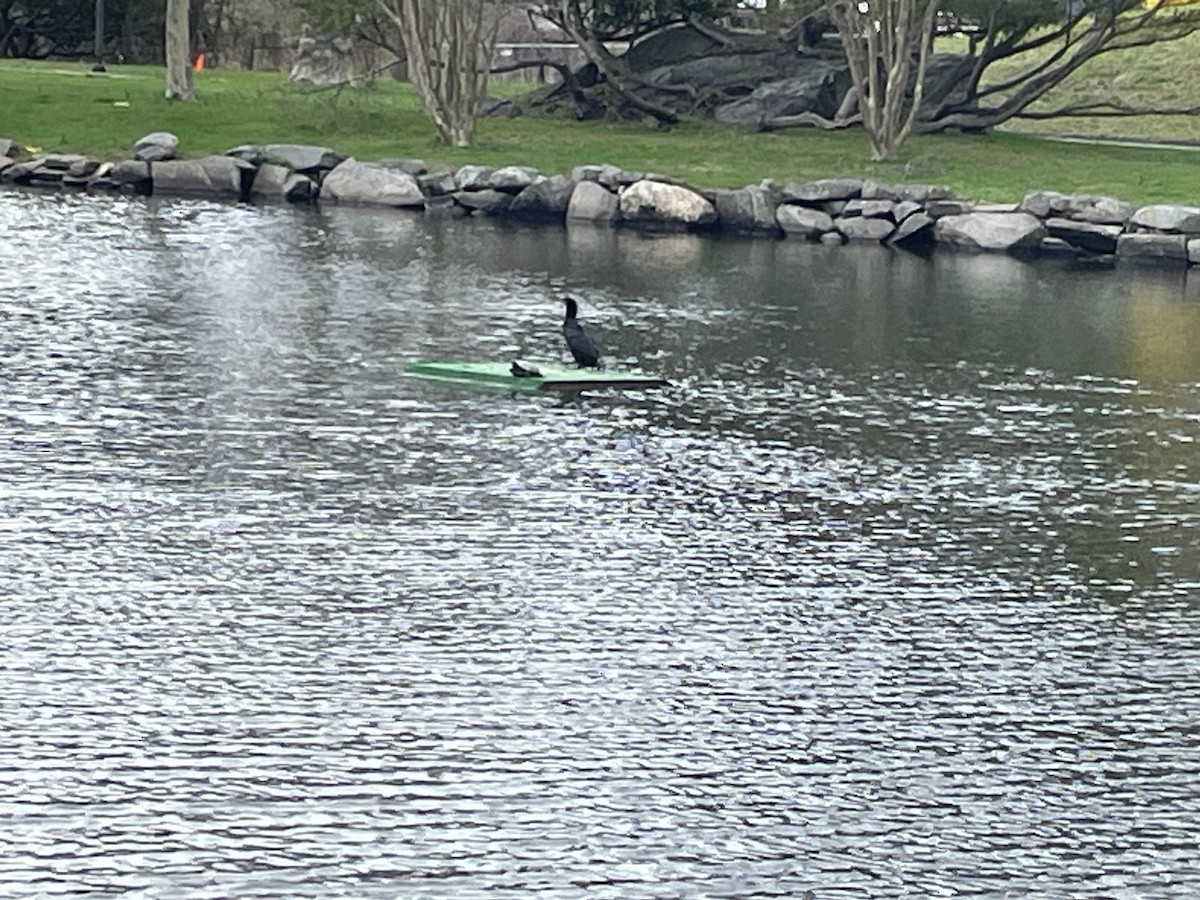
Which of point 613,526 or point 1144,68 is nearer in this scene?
point 613,526

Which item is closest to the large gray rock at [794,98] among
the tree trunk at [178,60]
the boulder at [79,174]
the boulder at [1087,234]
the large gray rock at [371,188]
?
the large gray rock at [371,188]

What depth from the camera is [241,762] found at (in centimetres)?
1024

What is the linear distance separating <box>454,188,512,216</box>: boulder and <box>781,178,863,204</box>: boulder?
4490mm

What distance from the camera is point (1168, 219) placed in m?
33.9

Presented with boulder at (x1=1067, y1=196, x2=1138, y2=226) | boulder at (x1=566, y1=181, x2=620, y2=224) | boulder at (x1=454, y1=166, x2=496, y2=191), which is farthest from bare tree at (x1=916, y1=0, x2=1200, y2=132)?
→ boulder at (x1=454, y1=166, x2=496, y2=191)

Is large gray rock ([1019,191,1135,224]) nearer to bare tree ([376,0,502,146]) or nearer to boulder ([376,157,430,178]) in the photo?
boulder ([376,157,430,178])

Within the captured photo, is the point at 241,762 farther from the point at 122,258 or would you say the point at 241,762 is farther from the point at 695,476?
the point at 122,258

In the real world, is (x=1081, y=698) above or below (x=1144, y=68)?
below

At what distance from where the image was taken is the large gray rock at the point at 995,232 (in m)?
34.7

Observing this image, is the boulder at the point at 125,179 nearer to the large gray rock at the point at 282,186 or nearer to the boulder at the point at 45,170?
the boulder at the point at 45,170

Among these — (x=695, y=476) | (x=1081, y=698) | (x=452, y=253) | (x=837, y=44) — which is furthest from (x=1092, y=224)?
(x=1081, y=698)

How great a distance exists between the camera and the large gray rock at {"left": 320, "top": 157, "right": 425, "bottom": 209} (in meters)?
37.2

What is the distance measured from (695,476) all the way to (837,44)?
1278 inches

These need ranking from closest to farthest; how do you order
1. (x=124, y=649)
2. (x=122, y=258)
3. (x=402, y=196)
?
(x=124, y=649), (x=122, y=258), (x=402, y=196)
